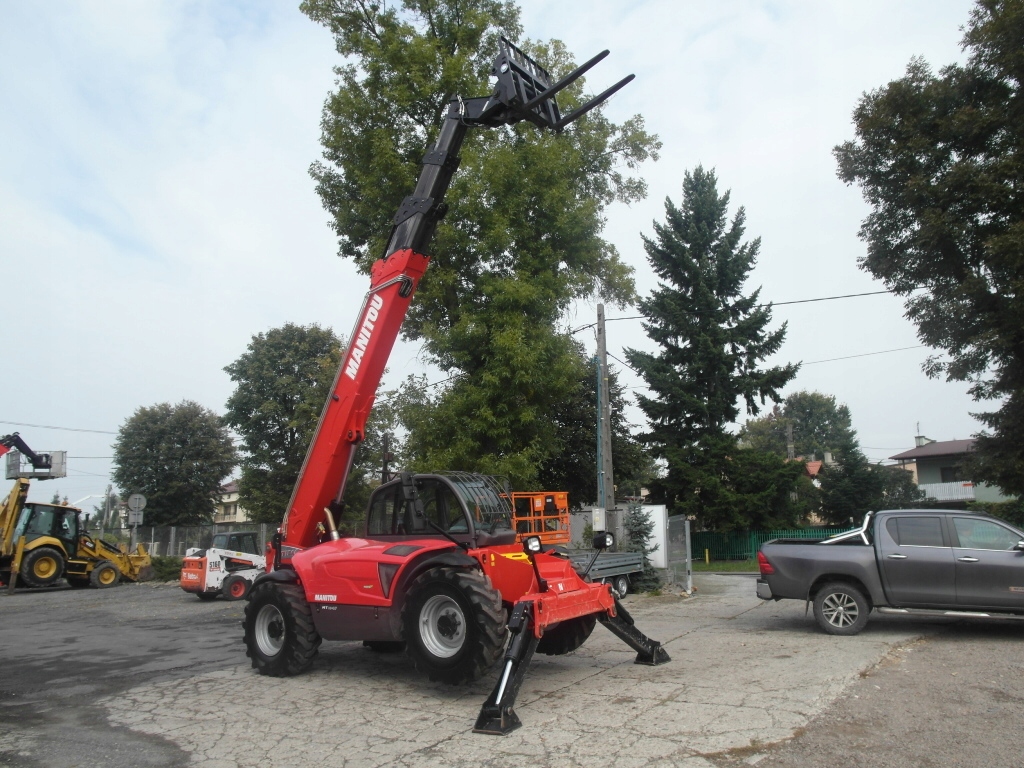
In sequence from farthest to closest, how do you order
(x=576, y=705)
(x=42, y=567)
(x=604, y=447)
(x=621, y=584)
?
(x=42, y=567)
(x=604, y=447)
(x=621, y=584)
(x=576, y=705)

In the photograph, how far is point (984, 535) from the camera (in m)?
9.91

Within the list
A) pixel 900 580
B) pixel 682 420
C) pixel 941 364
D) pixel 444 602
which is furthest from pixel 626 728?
pixel 682 420

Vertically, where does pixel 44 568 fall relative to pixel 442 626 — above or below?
below

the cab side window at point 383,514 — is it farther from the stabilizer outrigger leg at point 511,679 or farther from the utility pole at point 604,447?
the utility pole at point 604,447

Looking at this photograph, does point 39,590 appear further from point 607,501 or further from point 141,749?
point 141,749

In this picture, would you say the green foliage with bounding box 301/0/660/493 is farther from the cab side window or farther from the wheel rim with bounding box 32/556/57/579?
the wheel rim with bounding box 32/556/57/579

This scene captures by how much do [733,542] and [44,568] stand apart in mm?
25477

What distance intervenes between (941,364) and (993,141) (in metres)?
6.65

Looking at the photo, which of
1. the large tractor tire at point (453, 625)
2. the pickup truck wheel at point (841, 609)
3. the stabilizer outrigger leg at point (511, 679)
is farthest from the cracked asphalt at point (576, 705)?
the large tractor tire at point (453, 625)

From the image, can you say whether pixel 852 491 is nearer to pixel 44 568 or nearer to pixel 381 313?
pixel 381 313

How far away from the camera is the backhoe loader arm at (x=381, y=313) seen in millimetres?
9656

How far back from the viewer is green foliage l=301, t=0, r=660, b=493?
18.3 metres

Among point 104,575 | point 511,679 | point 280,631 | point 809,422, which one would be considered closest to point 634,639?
point 511,679

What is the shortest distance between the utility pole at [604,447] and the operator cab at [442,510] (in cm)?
1089
